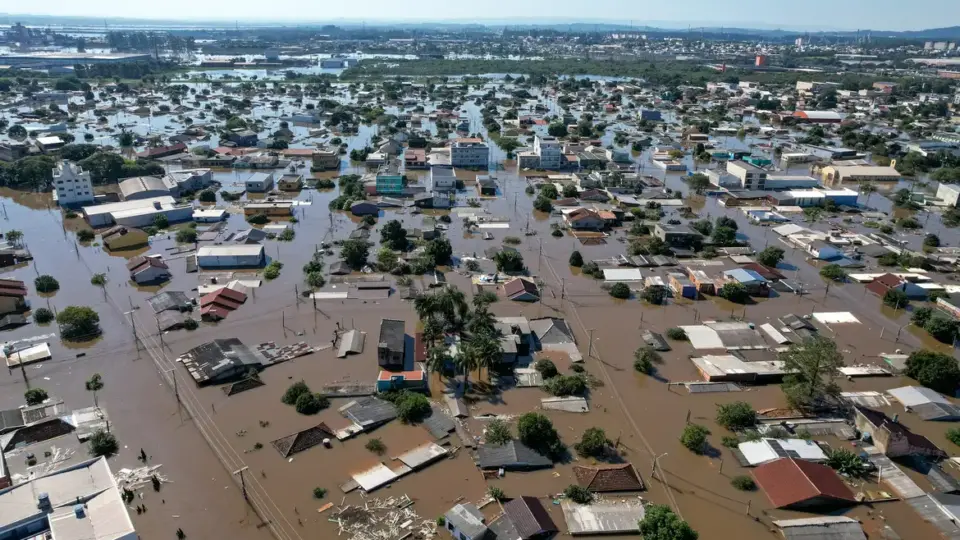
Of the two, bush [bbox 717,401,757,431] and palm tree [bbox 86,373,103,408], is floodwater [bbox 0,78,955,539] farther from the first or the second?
bush [bbox 717,401,757,431]

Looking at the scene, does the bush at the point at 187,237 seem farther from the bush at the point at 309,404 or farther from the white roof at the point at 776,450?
the white roof at the point at 776,450

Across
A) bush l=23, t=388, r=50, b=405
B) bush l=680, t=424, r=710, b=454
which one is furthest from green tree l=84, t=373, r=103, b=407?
bush l=680, t=424, r=710, b=454

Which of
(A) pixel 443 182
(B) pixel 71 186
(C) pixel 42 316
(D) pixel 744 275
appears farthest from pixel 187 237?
(D) pixel 744 275

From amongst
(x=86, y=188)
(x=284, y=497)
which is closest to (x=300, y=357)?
(x=284, y=497)

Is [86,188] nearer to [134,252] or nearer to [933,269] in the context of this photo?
[134,252]

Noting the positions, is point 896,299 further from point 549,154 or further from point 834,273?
point 549,154

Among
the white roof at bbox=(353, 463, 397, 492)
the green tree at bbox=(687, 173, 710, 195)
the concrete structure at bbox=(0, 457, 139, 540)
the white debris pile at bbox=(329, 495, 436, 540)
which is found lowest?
the white debris pile at bbox=(329, 495, 436, 540)
